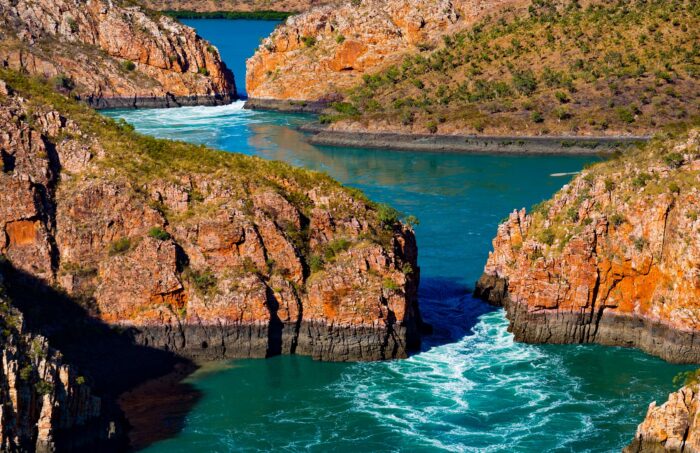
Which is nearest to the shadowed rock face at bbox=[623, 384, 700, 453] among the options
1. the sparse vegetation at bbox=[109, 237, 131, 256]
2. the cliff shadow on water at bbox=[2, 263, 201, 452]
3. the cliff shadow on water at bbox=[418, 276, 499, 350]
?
the cliff shadow on water at bbox=[418, 276, 499, 350]

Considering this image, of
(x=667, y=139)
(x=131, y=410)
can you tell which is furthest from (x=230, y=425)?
(x=667, y=139)

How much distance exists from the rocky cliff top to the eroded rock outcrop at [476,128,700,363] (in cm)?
8556

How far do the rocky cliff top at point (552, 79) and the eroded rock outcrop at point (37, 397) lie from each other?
110 m

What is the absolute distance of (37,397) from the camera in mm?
49531

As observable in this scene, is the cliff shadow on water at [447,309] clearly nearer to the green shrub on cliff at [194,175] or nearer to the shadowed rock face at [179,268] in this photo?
the shadowed rock face at [179,268]

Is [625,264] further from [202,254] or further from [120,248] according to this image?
[120,248]

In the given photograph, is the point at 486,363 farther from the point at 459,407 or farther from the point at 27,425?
the point at 27,425

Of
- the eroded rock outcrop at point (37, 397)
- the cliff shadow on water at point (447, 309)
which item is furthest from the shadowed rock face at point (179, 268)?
the eroded rock outcrop at point (37, 397)

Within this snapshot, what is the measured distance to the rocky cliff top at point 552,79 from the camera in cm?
15875

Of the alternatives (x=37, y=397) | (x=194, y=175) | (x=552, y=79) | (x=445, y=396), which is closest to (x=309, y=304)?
(x=445, y=396)

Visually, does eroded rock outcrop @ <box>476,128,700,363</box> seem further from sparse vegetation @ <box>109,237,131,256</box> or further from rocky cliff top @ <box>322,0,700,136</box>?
rocky cliff top @ <box>322,0,700,136</box>

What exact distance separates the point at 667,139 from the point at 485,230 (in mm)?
29665

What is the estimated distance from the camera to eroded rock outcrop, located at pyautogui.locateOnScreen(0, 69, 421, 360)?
65.2m

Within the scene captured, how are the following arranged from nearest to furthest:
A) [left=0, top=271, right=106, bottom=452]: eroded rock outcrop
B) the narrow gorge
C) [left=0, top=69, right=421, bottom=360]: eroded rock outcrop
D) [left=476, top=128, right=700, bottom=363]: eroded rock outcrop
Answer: [left=0, top=271, right=106, bottom=452]: eroded rock outcrop, the narrow gorge, [left=0, top=69, right=421, bottom=360]: eroded rock outcrop, [left=476, top=128, right=700, bottom=363]: eroded rock outcrop
